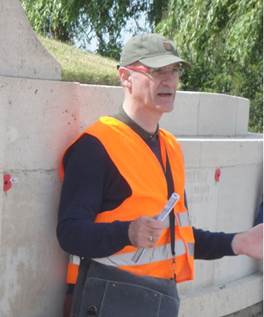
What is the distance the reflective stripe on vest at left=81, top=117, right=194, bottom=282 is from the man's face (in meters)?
0.14

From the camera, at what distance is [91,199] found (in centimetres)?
296

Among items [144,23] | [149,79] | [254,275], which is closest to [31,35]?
[149,79]

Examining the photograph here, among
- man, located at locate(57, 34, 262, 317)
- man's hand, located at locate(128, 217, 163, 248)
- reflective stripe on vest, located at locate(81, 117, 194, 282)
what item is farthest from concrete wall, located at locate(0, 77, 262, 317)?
man's hand, located at locate(128, 217, 163, 248)

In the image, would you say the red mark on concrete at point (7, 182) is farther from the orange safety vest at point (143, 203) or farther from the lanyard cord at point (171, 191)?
the lanyard cord at point (171, 191)

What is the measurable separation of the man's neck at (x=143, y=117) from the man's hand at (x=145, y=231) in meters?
0.60

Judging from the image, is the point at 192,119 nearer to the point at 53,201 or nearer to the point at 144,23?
the point at 53,201

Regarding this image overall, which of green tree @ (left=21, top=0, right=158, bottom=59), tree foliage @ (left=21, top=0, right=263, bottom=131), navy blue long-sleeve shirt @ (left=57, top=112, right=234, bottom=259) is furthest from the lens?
green tree @ (left=21, top=0, right=158, bottom=59)

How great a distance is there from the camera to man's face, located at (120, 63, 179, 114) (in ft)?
10.4

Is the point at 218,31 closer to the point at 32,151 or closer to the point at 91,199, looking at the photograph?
the point at 32,151

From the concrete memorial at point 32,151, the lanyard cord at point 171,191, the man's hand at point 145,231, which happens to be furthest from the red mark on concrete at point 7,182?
the man's hand at point 145,231

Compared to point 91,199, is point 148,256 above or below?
below

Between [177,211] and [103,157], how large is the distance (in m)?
0.43

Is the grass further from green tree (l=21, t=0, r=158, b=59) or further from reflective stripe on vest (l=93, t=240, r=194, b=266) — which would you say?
green tree (l=21, t=0, r=158, b=59)

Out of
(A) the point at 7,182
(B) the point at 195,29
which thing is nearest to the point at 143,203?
(A) the point at 7,182
